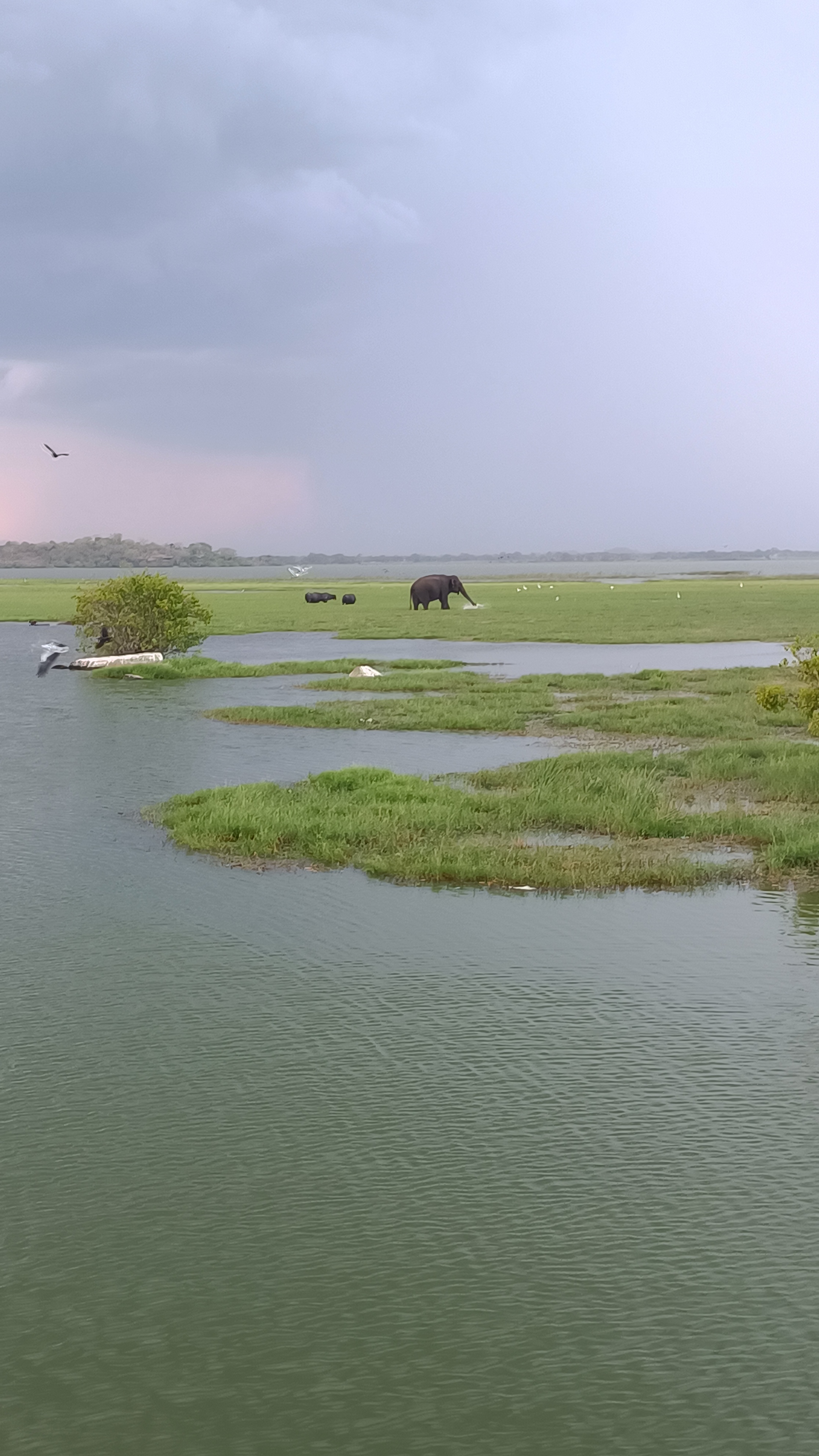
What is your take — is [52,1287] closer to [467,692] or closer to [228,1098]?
[228,1098]

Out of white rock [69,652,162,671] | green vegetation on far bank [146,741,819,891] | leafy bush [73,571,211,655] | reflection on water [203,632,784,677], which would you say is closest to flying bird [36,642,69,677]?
white rock [69,652,162,671]

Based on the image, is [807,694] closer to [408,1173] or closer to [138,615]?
[408,1173]

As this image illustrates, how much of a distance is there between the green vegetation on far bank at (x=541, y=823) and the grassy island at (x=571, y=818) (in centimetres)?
2

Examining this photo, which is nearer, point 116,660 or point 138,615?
point 116,660

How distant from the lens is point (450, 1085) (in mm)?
7887

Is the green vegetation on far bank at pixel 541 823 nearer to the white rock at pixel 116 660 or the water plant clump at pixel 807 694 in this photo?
the water plant clump at pixel 807 694

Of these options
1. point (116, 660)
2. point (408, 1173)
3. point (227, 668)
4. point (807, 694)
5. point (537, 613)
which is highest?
point (537, 613)

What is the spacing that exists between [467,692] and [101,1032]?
21.8 m

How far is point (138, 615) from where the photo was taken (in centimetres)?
3812

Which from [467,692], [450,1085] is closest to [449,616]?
[467,692]

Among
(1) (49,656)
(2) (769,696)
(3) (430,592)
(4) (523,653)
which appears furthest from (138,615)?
(3) (430,592)

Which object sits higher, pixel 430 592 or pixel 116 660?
pixel 430 592

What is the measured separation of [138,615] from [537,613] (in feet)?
101

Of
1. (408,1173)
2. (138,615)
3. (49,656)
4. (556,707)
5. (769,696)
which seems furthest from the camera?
(138,615)
